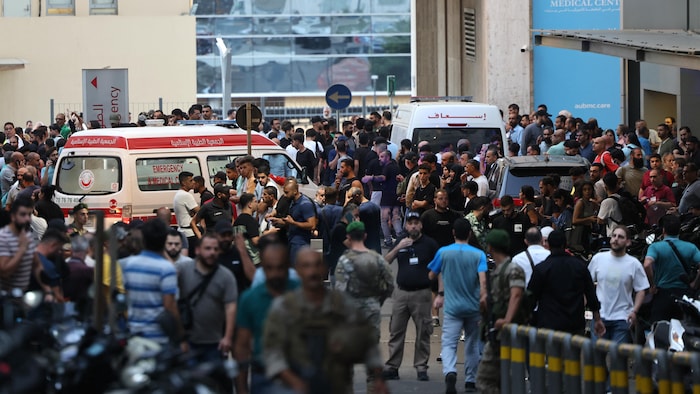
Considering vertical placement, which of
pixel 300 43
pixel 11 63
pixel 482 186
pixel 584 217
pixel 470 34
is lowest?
pixel 584 217

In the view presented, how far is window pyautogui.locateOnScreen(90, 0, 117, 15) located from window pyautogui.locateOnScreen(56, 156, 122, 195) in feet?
109

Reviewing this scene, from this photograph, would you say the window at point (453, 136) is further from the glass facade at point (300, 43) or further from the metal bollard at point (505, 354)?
the glass facade at point (300, 43)

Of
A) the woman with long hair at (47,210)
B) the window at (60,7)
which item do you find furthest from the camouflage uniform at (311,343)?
the window at (60,7)

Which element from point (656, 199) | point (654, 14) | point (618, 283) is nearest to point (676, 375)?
point (618, 283)

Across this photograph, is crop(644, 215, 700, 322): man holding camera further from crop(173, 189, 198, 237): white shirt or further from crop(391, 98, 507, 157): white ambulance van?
crop(391, 98, 507, 157): white ambulance van

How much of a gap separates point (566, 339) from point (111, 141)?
35.5 ft

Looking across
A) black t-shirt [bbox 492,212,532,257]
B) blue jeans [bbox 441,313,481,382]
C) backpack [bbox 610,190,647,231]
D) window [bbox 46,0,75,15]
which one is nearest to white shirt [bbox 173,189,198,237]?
black t-shirt [bbox 492,212,532,257]

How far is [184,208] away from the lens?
19.1m

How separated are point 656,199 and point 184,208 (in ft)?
19.6

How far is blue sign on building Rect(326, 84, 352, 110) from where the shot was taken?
3259cm

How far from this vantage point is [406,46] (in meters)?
69.2

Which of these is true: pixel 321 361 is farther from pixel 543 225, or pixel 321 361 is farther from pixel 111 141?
pixel 111 141

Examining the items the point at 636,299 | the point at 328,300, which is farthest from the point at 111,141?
the point at 328,300

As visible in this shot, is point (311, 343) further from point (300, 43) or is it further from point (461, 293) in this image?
point (300, 43)
